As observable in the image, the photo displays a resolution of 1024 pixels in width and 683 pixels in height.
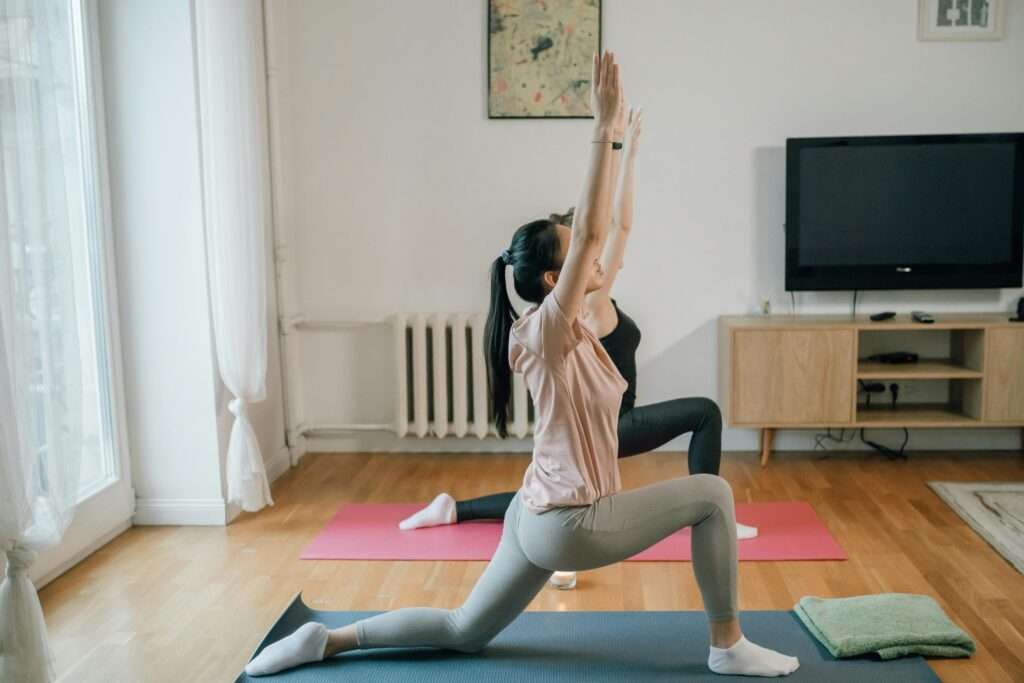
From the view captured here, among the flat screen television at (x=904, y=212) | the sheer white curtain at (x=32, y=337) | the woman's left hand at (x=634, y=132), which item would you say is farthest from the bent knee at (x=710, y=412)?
the sheer white curtain at (x=32, y=337)

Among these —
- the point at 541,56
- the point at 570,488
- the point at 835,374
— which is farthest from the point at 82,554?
the point at 835,374

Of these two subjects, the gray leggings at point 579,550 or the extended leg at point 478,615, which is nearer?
the gray leggings at point 579,550

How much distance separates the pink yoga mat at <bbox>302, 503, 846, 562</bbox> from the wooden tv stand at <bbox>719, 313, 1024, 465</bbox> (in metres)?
0.60

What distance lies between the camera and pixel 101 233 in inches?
149

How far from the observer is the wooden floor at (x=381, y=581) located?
2842 millimetres

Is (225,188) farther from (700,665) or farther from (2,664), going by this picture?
(700,665)

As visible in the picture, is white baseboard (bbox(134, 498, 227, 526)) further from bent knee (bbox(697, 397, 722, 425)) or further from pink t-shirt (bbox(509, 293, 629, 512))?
pink t-shirt (bbox(509, 293, 629, 512))

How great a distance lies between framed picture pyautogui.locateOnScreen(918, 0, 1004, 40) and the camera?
4688 mm

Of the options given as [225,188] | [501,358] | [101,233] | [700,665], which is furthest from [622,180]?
[101,233]

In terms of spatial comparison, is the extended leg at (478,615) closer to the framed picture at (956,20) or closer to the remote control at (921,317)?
the remote control at (921,317)

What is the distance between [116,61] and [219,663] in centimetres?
221

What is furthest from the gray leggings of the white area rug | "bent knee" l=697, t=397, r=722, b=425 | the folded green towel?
the white area rug

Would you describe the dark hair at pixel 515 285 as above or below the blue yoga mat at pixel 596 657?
above

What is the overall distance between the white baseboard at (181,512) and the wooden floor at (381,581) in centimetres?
6
